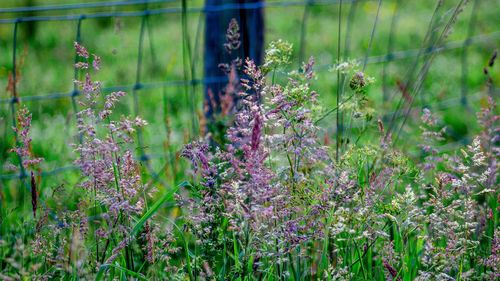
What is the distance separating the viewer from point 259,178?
1111mm

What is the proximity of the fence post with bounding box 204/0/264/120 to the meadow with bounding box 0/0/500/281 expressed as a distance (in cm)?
12

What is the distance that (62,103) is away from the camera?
4.68 meters

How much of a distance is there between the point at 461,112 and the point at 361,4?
12.0 feet

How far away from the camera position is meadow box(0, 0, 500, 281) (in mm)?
1225

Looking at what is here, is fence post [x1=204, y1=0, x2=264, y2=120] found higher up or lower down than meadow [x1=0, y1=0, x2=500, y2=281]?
higher up

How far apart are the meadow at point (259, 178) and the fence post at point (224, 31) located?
12 centimetres

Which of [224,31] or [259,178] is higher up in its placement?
[224,31]

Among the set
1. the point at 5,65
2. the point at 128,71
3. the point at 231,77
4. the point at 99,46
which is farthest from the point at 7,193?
the point at 99,46

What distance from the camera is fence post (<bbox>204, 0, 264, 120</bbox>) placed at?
254 cm

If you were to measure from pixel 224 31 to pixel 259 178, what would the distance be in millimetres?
1683

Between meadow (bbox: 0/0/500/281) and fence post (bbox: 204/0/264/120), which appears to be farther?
fence post (bbox: 204/0/264/120)

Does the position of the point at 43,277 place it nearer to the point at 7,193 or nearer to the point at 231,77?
the point at 231,77

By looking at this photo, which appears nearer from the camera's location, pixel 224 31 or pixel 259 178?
pixel 259 178

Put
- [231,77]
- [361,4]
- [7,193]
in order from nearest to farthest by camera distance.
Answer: [231,77] → [7,193] → [361,4]
